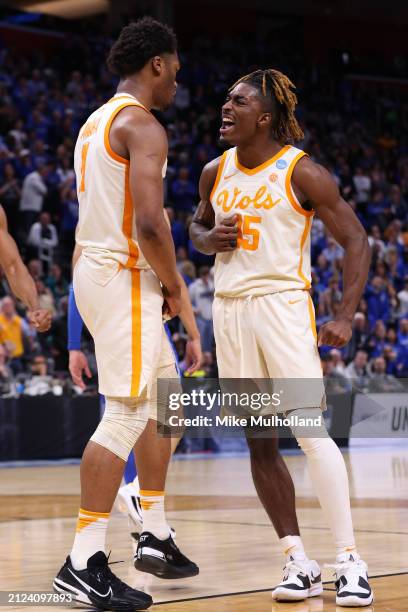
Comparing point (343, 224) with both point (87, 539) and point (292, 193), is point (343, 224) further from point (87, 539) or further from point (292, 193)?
point (87, 539)

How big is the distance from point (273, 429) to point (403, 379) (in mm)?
11004

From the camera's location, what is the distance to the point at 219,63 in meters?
23.2

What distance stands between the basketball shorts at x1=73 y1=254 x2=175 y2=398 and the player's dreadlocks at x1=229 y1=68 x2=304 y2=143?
0.93 m

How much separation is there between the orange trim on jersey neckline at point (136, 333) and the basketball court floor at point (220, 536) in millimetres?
859

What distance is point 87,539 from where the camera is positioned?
434 cm

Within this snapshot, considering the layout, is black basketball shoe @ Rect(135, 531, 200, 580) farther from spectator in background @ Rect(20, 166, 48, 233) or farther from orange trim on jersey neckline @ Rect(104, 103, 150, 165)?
spectator in background @ Rect(20, 166, 48, 233)

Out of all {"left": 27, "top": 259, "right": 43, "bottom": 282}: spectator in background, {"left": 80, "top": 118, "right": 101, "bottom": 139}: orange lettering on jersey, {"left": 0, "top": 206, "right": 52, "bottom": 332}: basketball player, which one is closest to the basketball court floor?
{"left": 0, "top": 206, "right": 52, "bottom": 332}: basketball player

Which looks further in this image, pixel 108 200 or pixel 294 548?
pixel 294 548

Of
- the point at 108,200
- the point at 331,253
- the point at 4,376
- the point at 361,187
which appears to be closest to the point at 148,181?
the point at 108,200

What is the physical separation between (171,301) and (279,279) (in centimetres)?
47

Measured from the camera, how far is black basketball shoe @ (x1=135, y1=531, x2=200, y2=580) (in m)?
4.94

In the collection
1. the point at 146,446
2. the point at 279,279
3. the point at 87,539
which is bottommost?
the point at 87,539

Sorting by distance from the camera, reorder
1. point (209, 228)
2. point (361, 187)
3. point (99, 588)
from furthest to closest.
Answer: point (361, 187) < point (209, 228) < point (99, 588)

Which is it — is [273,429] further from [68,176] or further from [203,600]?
[68,176]
